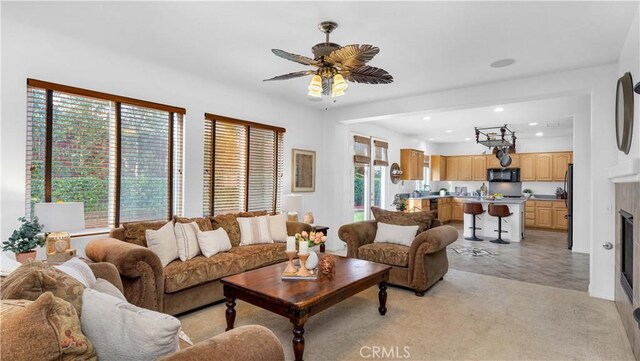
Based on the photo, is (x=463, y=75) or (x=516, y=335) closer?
(x=516, y=335)

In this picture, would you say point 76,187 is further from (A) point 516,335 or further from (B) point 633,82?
(B) point 633,82

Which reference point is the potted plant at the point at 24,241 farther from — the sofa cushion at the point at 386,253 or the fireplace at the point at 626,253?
the fireplace at the point at 626,253

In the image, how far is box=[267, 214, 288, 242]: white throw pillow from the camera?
4.32 meters

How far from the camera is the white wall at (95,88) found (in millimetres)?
2869

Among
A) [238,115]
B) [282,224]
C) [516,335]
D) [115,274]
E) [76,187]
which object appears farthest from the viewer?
[238,115]

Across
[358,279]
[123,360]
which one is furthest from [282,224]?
[123,360]

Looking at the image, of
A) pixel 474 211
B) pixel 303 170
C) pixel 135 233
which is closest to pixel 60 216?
pixel 135 233

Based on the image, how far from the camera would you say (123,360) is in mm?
1155

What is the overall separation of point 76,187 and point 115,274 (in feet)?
5.61

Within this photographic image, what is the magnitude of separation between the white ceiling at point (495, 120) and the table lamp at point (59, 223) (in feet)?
15.1

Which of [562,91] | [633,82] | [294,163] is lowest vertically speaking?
[294,163]

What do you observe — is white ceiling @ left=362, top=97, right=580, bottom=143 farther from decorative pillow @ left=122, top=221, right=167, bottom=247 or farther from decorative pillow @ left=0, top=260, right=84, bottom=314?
decorative pillow @ left=0, top=260, right=84, bottom=314

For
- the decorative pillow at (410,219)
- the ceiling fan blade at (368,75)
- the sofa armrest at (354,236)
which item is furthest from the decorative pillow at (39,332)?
the decorative pillow at (410,219)

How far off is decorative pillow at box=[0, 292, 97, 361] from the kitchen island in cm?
773
